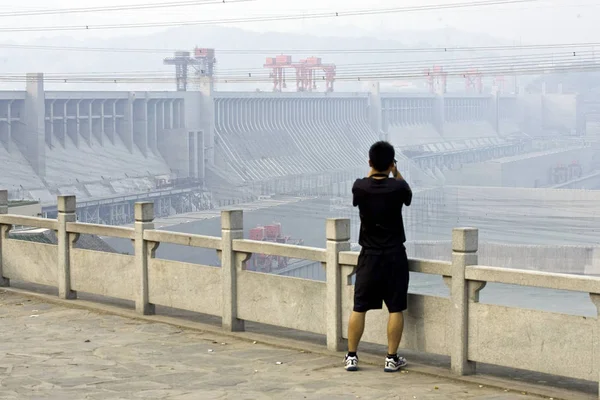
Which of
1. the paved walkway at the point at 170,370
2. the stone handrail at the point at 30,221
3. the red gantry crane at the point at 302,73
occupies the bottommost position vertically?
the paved walkway at the point at 170,370

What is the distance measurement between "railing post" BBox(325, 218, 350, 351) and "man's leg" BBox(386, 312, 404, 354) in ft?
1.97

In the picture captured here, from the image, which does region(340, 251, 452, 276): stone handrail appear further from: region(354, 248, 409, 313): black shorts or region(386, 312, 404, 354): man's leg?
region(386, 312, 404, 354): man's leg

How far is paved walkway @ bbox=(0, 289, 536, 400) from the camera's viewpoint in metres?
4.91

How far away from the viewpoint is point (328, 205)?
84000mm

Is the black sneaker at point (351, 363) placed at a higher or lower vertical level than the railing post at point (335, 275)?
lower

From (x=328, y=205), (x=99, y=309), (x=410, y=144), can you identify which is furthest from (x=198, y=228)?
(x=99, y=309)

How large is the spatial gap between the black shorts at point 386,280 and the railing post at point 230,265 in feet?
4.43

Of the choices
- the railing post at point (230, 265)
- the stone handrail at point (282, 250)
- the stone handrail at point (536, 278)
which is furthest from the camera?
the railing post at point (230, 265)

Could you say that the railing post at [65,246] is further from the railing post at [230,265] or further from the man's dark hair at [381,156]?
the man's dark hair at [381,156]

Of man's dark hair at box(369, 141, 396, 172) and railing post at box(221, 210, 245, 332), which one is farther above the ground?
man's dark hair at box(369, 141, 396, 172)

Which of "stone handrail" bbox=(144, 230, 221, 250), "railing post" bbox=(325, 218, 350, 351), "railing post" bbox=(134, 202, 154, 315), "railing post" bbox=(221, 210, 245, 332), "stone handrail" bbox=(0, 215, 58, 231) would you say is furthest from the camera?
"stone handrail" bbox=(0, 215, 58, 231)


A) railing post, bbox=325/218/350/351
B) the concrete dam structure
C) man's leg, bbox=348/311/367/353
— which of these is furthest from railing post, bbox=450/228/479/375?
the concrete dam structure

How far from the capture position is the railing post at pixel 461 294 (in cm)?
518

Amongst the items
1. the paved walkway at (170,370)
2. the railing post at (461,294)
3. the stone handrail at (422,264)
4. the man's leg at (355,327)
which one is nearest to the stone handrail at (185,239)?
the paved walkway at (170,370)
